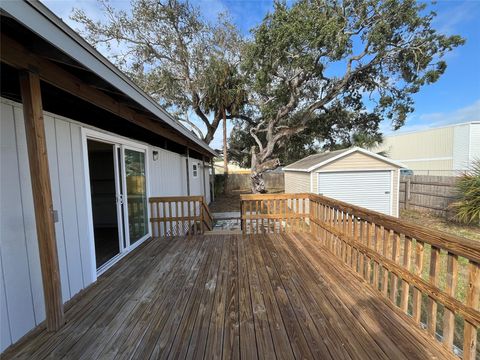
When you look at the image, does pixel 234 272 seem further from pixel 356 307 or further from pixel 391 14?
pixel 391 14

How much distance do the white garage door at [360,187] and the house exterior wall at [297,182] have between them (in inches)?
22.4

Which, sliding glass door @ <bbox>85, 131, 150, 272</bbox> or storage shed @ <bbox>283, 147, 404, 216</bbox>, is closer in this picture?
sliding glass door @ <bbox>85, 131, 150, 272</bbox>

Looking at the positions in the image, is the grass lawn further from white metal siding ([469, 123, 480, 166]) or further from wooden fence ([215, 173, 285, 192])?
white metal siding ([469, 123, 480, 166])

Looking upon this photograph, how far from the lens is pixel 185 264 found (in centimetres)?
323

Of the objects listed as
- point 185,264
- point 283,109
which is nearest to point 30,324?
point 185,264

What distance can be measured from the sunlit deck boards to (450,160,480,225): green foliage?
20.9 ft

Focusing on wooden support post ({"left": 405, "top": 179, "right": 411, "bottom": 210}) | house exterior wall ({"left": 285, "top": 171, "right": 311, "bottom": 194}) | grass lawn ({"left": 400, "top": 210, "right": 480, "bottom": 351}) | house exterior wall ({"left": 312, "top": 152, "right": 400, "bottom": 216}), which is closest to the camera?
grass lawn ({"left": 400, "top": 210, "right": 480, "bottom": 351})

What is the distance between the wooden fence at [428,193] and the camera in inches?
318

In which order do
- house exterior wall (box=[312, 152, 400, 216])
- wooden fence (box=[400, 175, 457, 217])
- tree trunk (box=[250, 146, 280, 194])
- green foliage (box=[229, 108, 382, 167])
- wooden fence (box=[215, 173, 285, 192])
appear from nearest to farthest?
wooden fence (box=[400, 175, 457, 217]) < house exterior wall (box=[312, 152, 400, 216]) < tree trunk (box=[250, 146, 280, 194]) < green foliage (box=[229, 108, 382, 167]) < wooden fence (box=[215, 173, 285, 192])

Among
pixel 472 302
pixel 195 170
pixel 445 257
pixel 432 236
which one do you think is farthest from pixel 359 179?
pixel 472 302

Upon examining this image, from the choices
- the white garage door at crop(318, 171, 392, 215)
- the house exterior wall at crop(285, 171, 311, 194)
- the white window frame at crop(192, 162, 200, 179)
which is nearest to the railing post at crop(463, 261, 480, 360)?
the white garage door at crop(318, 171, 392, 215)

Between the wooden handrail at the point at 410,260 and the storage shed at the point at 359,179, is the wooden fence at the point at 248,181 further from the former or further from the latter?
the wooden handrail at the point at 410,260

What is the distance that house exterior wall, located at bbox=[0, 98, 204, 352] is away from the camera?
5.66 ft

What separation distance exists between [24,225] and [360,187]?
9.01 metres
